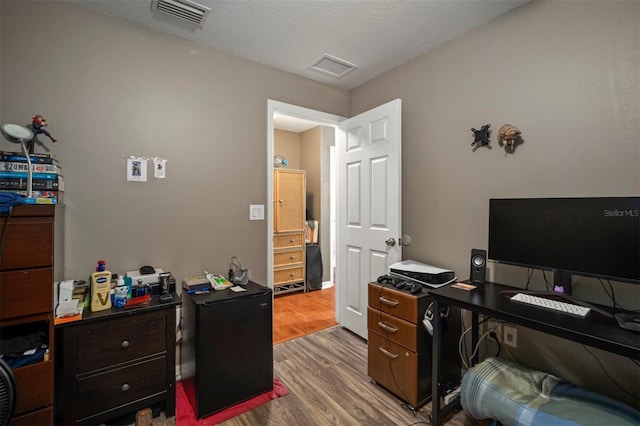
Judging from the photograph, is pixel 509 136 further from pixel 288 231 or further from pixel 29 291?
pixel 288 231

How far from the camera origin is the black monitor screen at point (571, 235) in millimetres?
1314

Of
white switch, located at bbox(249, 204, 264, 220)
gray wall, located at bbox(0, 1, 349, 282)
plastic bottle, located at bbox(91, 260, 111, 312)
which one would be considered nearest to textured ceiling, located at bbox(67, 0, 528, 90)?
gray wall, located at bbox(0, 1, 349, 282)

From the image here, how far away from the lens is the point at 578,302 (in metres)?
1.42

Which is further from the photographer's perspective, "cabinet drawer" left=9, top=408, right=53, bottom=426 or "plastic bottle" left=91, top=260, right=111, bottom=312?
"plastic bottle" left=91, top=260, right=111, bottom=312

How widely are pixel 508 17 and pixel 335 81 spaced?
1460 mm

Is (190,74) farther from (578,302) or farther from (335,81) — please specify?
(578,302)

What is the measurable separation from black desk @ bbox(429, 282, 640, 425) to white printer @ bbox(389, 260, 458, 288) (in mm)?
186

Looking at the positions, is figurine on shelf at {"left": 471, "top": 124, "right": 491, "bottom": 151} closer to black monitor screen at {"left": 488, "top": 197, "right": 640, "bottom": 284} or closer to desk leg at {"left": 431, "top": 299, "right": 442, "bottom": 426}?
black monitor screen at {"left": 488, "top": 197, "right": 640, "bottom": 284}

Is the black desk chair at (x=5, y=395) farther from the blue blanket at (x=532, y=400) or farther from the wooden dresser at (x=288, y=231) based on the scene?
the wooden dresser at (x=288, y=231)

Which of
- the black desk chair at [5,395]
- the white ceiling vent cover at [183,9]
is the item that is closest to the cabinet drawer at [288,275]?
the white ceiling vent cover at [183,9]

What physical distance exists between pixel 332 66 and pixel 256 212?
144 cm

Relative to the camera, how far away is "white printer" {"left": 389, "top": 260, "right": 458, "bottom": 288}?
1.96 meters

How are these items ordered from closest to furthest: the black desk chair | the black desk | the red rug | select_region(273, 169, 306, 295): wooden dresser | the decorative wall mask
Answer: the black desk chair → the black desk → the red rug → the decorative wall mask → select_region(273, 169, 306, 295): wooden dresser

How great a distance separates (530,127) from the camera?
180 cm
